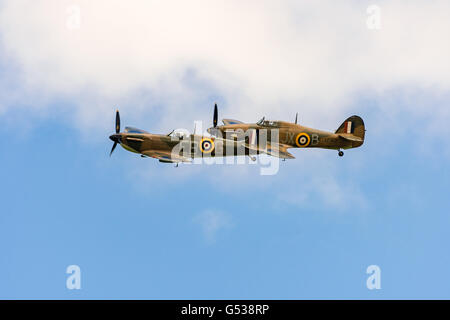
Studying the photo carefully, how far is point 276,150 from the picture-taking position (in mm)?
49938

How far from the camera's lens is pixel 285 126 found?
5209 centimetres

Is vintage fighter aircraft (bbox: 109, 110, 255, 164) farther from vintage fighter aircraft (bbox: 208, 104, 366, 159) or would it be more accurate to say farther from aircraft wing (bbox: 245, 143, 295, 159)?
vintage fighter aircraft (bbox: 208, 104, 366, 159)

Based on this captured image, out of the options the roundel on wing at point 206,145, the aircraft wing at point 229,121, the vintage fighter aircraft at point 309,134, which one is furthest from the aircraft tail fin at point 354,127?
the roundel on wing at point 206,145

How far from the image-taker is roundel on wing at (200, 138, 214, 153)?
1953 inches

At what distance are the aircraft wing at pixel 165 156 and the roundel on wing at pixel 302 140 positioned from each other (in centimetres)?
833

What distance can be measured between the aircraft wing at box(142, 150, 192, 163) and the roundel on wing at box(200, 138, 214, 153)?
5.81 feet

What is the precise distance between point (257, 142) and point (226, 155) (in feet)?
8.30

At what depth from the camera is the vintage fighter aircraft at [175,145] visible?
49.2 m

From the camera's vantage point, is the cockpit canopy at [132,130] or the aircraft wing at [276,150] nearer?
the aircraft wing at [276,150]

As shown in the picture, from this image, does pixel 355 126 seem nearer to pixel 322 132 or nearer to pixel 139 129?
pixel 322 132

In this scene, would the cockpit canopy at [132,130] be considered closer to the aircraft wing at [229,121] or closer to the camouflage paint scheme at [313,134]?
the camouflage paint scheme at [313,134]

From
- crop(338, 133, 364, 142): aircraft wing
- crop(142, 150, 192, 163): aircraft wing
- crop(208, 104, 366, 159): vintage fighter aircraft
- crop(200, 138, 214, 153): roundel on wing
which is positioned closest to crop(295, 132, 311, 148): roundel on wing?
crop(208, 104, 366, 159): vintage fighter aircraft
